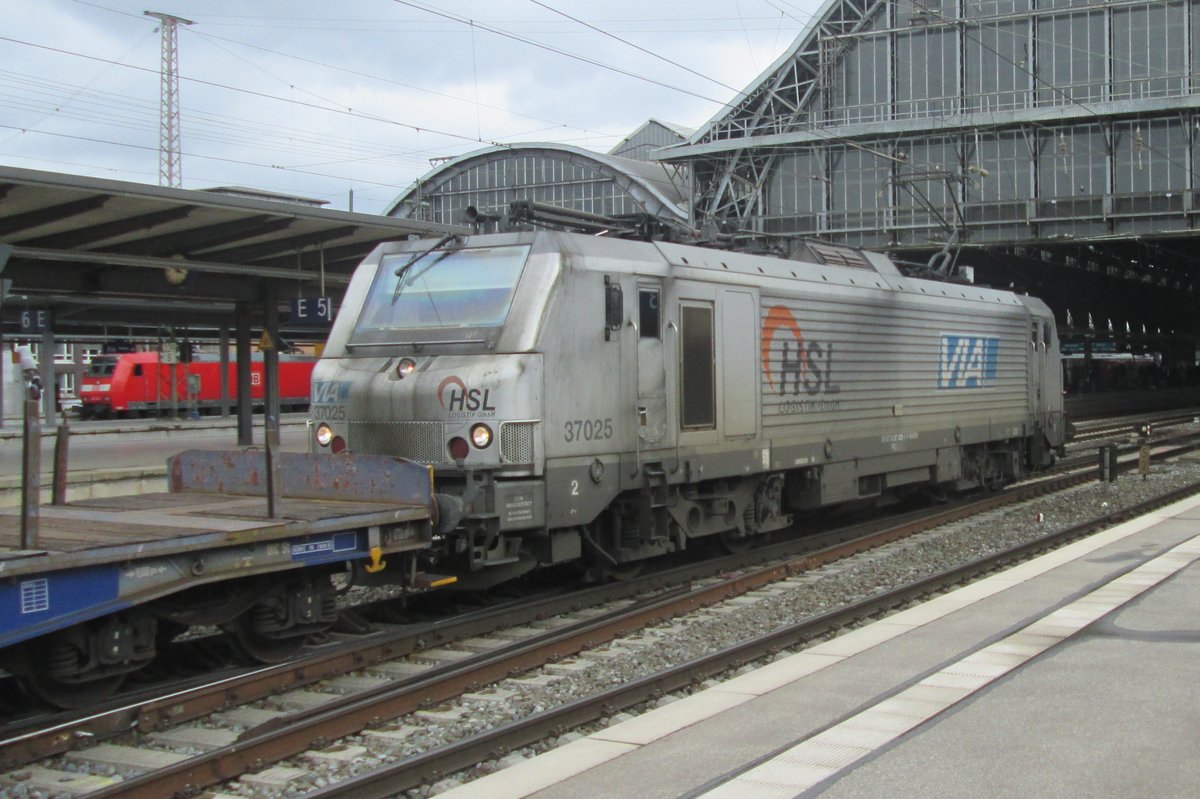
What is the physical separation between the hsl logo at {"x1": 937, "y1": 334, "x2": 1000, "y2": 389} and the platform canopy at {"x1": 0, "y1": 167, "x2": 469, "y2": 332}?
7057 millimetres

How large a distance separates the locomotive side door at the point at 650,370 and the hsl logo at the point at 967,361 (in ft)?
22.2

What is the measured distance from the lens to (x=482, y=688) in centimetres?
826

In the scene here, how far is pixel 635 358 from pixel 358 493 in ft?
9.64

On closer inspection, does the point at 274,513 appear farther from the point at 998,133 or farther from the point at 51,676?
the point at 998,133

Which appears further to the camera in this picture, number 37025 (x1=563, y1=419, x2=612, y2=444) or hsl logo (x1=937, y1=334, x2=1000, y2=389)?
hsl logo (x1=937, y1=334, x2=1000, y2=389)

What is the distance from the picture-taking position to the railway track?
6.39 metres

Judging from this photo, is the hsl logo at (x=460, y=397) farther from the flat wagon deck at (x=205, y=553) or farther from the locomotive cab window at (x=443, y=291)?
the flat wagon deck at (x=205, y=553)

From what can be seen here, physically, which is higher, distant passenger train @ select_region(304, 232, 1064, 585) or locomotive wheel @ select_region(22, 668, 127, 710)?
distant passenger train @ select_region(304, 232, 1064, 585)

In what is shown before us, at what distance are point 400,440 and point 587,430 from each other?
1596mm

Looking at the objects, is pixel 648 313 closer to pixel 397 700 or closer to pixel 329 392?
pixel 329 392

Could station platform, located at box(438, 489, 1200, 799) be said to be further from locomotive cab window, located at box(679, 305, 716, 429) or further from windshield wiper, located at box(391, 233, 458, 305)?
windshield wiper, located at box(391, 233, 458, 305)

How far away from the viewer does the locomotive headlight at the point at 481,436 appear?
9875mm

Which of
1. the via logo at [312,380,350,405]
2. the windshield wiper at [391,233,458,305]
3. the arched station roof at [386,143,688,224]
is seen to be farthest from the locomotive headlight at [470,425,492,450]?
the arched station roof at [386,143,688,224]

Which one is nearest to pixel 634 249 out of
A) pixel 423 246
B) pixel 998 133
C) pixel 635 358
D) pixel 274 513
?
pixel 635 358
